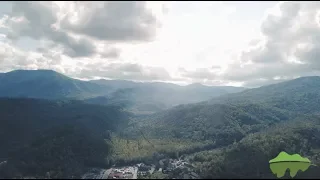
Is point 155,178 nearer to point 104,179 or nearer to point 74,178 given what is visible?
point 104,179

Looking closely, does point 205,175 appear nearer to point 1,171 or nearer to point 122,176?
point 122,176

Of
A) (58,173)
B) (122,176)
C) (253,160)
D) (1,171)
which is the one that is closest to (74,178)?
(58,173)

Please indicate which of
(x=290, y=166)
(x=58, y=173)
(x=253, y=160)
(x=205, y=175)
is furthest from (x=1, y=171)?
(x=290, y=166)

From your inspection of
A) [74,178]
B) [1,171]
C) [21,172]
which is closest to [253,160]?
[74,178]

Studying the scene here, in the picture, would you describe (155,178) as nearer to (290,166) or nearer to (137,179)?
(137,179)

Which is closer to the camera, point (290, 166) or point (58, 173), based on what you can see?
point (290, 166)

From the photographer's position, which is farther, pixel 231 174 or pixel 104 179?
pixel 104 179

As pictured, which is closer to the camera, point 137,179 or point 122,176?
point 137,179
